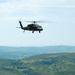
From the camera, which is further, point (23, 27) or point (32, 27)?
point (23, 27)
